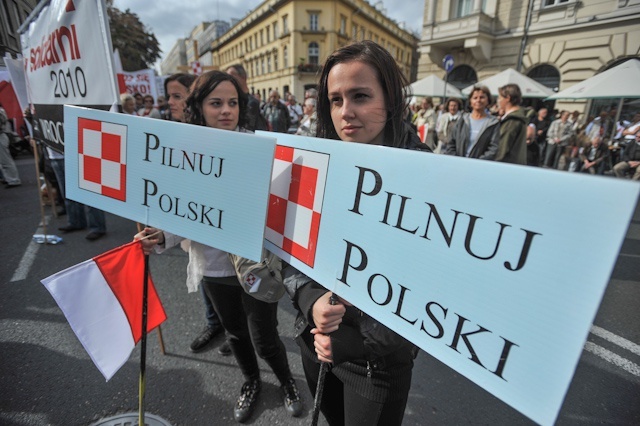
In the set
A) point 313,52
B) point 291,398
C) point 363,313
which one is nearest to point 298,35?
point 313,52

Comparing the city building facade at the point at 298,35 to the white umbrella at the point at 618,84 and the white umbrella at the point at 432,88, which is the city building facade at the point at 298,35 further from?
the white umbrella at the point at 618,84

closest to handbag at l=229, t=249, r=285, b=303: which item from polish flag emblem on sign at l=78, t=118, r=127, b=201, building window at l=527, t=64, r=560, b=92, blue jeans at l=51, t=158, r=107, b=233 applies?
polish flag emblem on sign at l=78, t=118, r=127, b=201

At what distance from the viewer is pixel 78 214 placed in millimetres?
4246

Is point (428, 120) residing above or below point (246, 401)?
above

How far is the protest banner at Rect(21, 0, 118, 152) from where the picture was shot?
1765 millimetres

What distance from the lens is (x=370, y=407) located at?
38.4 inches

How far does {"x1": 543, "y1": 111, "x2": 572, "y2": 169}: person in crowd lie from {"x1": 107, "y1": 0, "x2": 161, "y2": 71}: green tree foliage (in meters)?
21.6

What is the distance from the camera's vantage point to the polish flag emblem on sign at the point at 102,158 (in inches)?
47.8

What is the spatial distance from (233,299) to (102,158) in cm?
91

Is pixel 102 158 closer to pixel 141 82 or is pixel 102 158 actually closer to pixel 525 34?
pixel 141 82

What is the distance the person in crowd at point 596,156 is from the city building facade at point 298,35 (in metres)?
22.1

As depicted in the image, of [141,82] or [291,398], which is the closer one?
[291,398]

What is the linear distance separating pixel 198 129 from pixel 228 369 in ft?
5.64

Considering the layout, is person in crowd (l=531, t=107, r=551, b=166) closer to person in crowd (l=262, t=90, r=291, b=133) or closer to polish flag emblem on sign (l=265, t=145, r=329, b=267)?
person in crowd (l=262, t=90, r=291, b=133)
